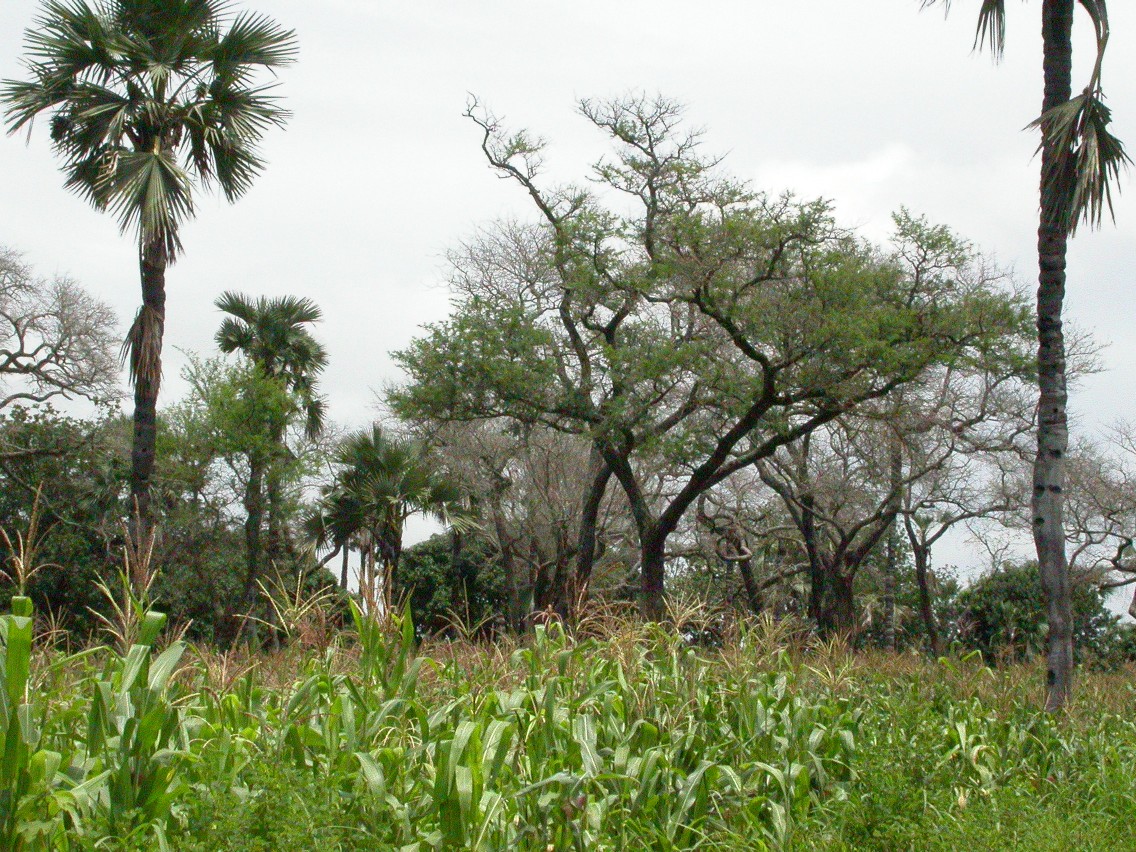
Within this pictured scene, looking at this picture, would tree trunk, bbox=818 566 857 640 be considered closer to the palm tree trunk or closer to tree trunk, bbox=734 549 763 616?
tree trunk, bbox=734 549 763 616

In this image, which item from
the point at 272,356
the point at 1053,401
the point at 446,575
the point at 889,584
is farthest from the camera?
the point at 446,575

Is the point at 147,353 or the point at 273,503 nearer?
the point at 147,353

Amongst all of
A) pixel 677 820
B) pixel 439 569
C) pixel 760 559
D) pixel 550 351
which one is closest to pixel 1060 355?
pixel 677 820

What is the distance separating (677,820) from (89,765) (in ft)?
8.96

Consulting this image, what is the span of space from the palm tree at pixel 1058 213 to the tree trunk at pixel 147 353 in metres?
10.8

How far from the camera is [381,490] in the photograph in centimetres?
2172

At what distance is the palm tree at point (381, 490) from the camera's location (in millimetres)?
21781

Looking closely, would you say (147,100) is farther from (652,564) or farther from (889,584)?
(889,584)

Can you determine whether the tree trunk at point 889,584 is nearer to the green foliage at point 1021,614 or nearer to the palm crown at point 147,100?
the green foliage at point 1021,614

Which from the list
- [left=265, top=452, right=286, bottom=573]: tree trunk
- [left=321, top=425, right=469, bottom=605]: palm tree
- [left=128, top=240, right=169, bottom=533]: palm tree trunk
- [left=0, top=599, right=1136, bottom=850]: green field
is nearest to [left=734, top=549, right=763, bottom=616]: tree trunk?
[left=321, top=425, right=469, bottom=605]: palm tree

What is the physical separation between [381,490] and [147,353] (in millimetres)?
7911

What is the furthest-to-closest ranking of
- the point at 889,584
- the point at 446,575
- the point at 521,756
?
1. the point at 446,575
2. the point at 889,584
3. the point at 521,756

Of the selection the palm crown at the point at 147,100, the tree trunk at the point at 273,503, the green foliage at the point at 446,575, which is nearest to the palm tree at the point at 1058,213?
the palm crown at the point at 147,100

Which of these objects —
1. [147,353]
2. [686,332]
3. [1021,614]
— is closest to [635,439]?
[686,332]
